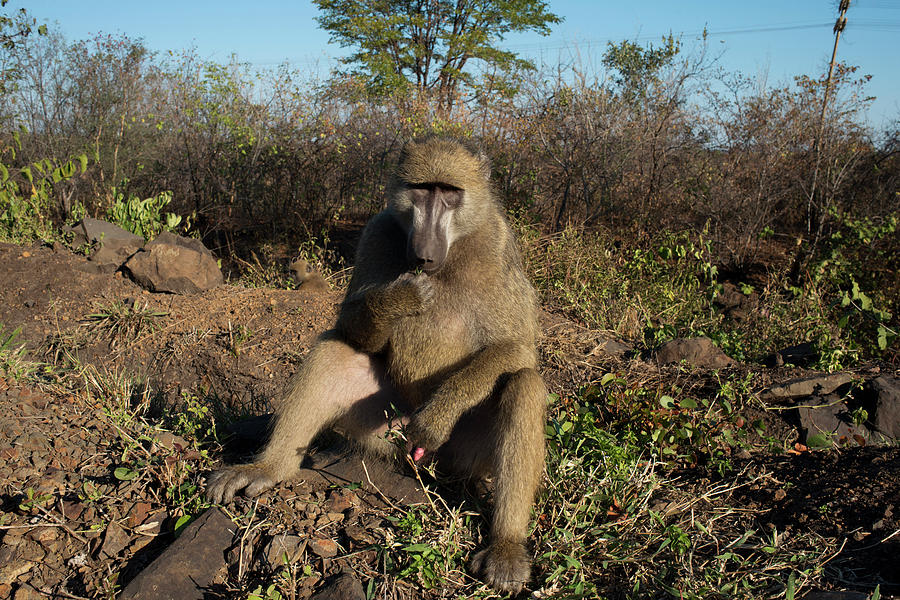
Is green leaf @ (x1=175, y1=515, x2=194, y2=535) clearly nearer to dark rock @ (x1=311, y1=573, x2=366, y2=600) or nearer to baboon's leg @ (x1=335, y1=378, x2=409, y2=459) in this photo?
dark rock @ (x1=311, y1=573, x2=366, y2=600)

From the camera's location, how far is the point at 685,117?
29.2ft

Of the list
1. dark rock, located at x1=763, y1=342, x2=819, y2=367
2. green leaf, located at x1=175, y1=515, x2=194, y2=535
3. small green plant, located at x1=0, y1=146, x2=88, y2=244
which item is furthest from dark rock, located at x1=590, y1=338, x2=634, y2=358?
small green plant, located at x1=0, y1=146, x2=88, y2=244

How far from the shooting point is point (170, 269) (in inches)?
235

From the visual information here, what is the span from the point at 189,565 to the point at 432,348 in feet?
3.79

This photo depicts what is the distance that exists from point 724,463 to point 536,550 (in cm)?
106

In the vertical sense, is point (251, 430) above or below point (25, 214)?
below

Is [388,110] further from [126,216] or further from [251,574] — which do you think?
[251,574]

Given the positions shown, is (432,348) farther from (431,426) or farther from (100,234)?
(100,234)

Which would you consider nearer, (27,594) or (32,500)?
(27,594)

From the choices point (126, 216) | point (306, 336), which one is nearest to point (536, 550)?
point (306, 336)

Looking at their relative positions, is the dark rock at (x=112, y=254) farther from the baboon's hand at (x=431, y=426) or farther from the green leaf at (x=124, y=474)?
the baboon's hand at (x=431, y=426)

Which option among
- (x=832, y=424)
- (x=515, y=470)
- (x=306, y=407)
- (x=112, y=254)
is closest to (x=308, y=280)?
(x=112, y=254)

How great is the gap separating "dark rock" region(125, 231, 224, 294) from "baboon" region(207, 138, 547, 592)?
3.76 m

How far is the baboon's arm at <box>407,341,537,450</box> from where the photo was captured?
238 cm
